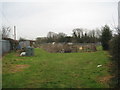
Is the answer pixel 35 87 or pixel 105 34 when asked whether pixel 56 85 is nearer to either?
pixel 35 87

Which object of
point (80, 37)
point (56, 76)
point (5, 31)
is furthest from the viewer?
point (80, 37)

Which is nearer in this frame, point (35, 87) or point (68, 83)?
point (35, 87)

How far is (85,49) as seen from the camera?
2020 cm

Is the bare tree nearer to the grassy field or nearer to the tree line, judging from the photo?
the grassy field

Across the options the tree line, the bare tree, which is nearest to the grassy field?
the bare tree

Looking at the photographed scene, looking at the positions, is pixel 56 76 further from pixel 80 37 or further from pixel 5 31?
pixel 80 37

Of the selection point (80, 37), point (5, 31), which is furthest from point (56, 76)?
point (80, 37)

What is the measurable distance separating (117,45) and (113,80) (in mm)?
1138

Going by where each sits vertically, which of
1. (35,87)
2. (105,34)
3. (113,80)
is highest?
(105,34)

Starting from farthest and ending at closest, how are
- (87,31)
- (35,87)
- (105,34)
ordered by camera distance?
(87,31), (105,34), (35,87)

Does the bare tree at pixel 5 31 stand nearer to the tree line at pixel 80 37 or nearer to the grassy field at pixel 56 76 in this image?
the grassy field at pixel 56 76

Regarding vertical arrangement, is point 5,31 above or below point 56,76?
above

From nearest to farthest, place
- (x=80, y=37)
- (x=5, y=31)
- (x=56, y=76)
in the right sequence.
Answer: (x=56, y=76)
(x=5, y=31)
(x=80, y=37)

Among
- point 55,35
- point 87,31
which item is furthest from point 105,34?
point 55,35
